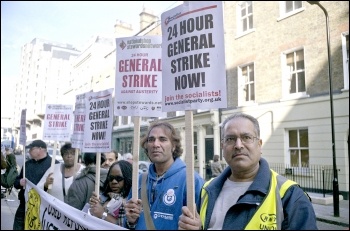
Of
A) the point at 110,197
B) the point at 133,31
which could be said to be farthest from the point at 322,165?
the point at 133,31

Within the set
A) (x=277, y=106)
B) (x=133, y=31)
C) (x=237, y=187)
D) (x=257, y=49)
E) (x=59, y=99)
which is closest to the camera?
(x=237, y=187)

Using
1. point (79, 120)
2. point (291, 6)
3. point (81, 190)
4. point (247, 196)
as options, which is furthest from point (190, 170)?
point (291, 6)

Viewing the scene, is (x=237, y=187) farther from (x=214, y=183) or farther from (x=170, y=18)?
(x=170, y=18)

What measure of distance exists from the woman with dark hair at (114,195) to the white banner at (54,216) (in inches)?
13.4

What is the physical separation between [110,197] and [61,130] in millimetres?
3488

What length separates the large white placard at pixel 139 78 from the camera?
3.10 m

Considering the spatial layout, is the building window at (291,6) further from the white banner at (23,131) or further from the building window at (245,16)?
the white banner at (23,131)

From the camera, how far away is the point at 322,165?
1114 centimetres

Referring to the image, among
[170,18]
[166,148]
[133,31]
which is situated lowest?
[166,148]

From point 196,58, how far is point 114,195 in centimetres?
177

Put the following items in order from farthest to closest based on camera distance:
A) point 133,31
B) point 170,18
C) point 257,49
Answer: point 133,31, point 257,49, point 170,18

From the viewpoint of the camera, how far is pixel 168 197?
256cm

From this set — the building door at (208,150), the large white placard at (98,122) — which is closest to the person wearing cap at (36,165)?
the large white placard at (98,122)

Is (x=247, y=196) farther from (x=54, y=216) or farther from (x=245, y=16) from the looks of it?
(x=245, y=16)
